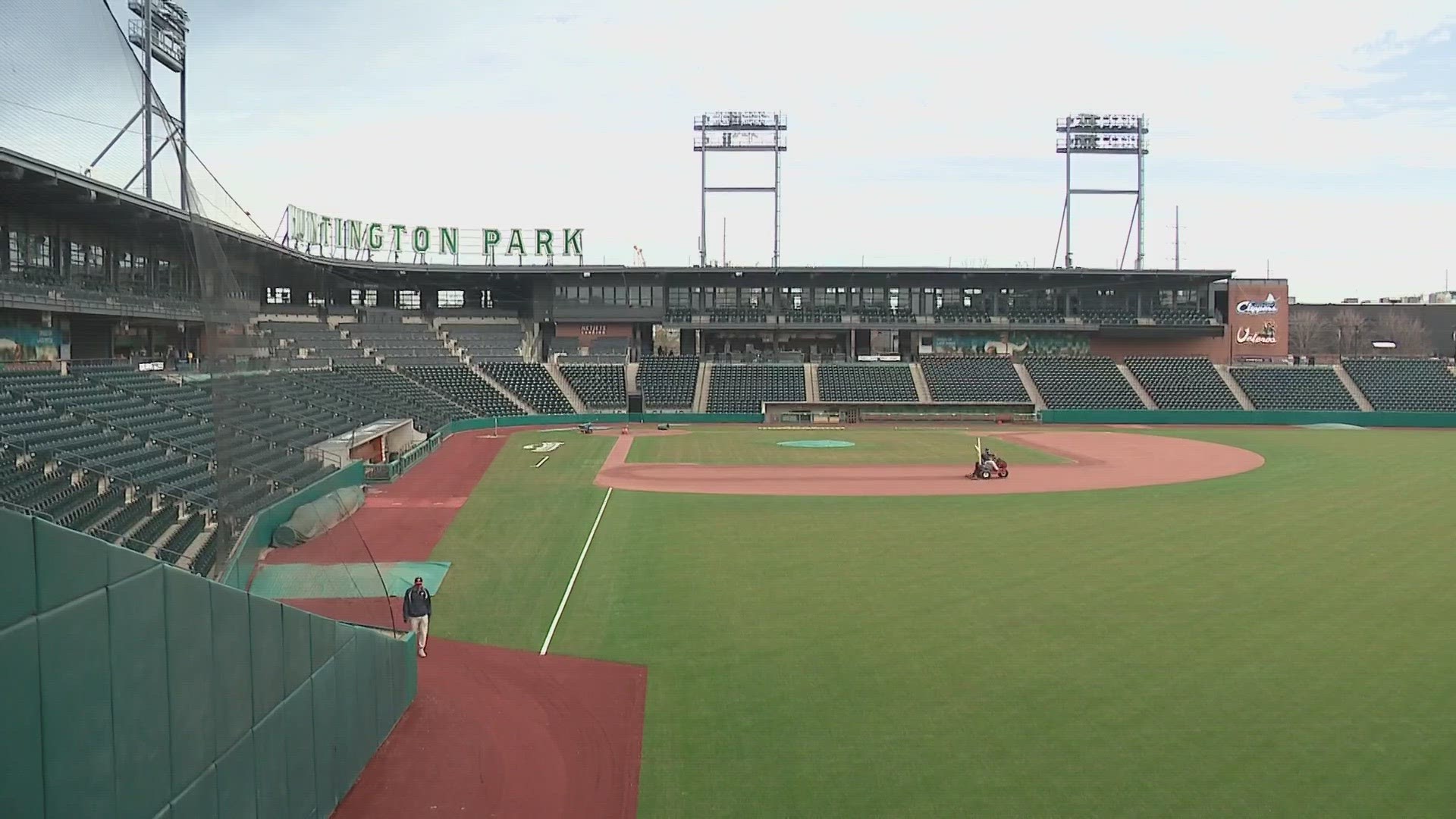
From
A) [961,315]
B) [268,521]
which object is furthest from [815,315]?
[268,521]

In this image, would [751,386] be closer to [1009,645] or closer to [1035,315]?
[1035,315]

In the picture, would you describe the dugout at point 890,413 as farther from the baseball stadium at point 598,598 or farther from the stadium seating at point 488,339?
the stadium seating at point 488,339

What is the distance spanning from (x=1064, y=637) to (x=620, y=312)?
6449cm

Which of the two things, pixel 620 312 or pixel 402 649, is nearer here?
pixel 402 649

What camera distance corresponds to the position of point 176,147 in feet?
32.7

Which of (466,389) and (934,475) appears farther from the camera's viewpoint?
(466,389)

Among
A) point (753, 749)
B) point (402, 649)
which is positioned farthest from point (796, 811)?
point (402, 649)

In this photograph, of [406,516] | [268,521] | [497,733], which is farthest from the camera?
[406,516]

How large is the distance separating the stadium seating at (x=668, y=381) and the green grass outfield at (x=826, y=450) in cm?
794

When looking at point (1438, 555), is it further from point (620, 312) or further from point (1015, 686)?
point (620, 312)

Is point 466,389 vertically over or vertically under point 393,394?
under

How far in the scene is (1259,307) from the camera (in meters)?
79.5

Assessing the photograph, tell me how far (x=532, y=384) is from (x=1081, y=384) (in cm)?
3978

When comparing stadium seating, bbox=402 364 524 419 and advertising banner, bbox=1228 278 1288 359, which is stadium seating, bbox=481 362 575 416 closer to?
stadium seating, bbox=402 364 524 419
